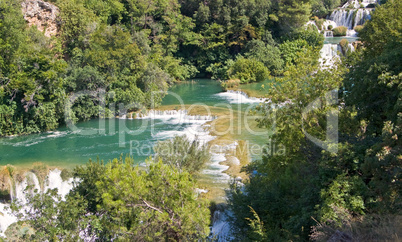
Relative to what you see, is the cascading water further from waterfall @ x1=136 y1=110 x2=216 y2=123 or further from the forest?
Result: waterfall @ x1=136 y1=110 x2=216 y2=123

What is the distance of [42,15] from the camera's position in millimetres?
29516

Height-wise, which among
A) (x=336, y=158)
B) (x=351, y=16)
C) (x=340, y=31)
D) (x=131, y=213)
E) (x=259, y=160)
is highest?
(x=351, y=16)

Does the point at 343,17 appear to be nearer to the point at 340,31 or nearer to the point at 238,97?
the point at 340,31

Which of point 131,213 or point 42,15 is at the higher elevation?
point 42,15

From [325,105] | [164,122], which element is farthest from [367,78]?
[164,122]

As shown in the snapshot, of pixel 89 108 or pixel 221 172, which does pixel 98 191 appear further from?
pixel 89 108

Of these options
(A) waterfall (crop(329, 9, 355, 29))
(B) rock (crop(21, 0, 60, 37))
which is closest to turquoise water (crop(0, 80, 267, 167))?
(B) rock (crop(21, 0, 60, 37))

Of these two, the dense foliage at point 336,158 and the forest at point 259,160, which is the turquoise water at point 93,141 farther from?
the dense foliage at point 336,158

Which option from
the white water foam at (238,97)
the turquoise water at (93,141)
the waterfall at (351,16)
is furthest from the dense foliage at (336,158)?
the waterfall at (351,16)

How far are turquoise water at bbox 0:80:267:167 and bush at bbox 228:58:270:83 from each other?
10.9 metres

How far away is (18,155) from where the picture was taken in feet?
59.1

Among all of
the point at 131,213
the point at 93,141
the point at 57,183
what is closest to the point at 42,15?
the point at 93,141

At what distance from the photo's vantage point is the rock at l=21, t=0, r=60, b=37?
28.9 m

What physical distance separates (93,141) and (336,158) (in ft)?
49.1
